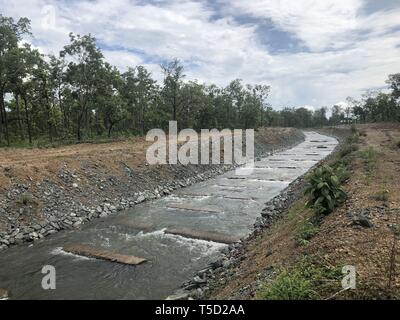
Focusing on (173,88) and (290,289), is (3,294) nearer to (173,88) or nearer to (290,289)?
(290,289)

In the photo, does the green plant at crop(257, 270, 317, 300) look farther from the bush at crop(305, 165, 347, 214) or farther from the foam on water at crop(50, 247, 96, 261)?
the foam on water at crop(50, 247, 96, 261)

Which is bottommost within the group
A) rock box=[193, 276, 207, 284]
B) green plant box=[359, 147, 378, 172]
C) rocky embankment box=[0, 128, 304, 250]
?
rock box=[193, 276, 207, 284]

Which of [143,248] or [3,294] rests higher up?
[143,248]

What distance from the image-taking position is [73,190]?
18.2 m

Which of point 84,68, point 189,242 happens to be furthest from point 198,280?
point 84,68

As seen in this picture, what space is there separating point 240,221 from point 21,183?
10.2 metres

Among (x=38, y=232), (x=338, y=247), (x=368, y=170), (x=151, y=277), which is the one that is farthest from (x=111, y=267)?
(x=368, y=170)

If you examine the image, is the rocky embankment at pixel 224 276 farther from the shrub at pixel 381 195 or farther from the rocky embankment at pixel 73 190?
the rocky embankment at pixel 73 190

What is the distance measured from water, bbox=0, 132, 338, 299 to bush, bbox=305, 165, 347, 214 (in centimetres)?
385

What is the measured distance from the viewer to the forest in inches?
1337

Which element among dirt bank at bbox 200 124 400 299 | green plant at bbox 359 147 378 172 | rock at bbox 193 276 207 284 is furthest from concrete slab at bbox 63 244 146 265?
green plant at bbox 359 147 378 172

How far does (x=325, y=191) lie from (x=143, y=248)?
6733mm
